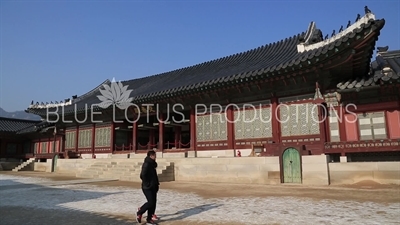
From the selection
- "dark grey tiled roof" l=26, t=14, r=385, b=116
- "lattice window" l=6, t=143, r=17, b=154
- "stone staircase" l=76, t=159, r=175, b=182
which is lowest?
"stone staircase" l=76, t=159, r=175, b=182

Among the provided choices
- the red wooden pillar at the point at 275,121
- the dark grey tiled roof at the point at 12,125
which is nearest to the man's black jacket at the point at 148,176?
the red wooden pillar at the point at 275,121

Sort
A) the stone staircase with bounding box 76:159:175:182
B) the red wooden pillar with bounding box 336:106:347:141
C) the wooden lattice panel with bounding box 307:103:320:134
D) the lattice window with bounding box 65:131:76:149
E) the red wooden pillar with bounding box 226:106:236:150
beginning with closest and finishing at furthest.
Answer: the red wooden pillar with bounding box 336:106:347:141 < the wooden lattice panel with bounding box 307:103:320:134 < the red wooden pillar with bounding box 226:106:236:150 < the stone staircase with bounding box 76:159:175:182 < the lattice window with bounding box 65:131:76:149

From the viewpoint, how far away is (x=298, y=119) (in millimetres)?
14250

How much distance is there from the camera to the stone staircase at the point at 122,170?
53.8 ft

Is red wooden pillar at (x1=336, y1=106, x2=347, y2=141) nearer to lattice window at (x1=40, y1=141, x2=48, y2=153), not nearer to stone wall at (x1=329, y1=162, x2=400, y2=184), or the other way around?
stone wall at (x1=329, y1=162, x2=400, y2=184)

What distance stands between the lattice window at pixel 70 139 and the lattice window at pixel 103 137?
12.3 feet

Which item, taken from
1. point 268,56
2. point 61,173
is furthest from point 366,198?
point 61,173

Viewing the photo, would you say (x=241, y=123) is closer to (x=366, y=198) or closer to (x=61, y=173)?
(x=366, y=198)

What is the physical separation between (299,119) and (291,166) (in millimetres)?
2443

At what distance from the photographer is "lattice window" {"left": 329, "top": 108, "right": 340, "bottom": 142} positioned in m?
13.4

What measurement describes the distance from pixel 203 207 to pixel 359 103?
9.08m

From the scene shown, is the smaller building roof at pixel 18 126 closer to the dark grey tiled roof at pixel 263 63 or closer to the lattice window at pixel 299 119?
the dark grey tiled roof at pixel 263 63

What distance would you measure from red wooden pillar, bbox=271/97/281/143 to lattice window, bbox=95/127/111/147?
14227mm

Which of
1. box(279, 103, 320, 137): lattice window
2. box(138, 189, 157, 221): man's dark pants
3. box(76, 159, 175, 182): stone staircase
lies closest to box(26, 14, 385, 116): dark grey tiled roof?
box(279, 103, 320, 137): lattice window
